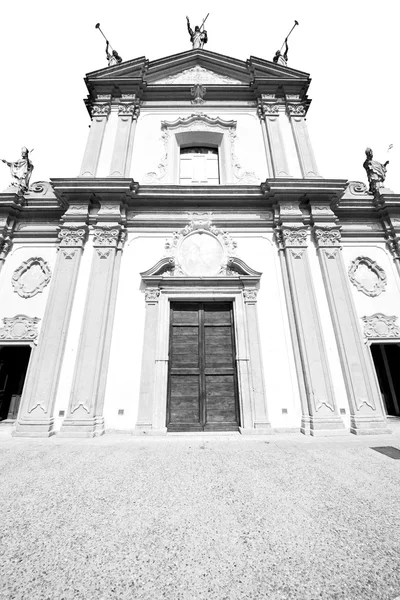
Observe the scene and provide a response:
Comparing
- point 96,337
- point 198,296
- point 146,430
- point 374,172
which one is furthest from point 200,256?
point 374,172

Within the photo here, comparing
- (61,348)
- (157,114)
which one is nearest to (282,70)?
(157,114)

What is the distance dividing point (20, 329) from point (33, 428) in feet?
8.38

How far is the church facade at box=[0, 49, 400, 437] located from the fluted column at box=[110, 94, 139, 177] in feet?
0.21

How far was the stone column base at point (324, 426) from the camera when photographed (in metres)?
5.42

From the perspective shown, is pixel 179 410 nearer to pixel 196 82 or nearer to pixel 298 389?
pixel 298 389

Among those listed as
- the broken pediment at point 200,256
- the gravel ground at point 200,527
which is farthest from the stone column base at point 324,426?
the broken pediment at point 200,256

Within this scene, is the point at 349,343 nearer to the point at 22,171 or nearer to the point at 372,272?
the point at 372,272

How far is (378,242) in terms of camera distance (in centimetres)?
762

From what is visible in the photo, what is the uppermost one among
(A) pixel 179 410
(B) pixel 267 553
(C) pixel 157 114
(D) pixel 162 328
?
(C) pixel 157 114

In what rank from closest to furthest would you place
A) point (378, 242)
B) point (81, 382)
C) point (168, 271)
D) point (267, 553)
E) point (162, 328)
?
point (267, 553), point (81, 382), point (162, 328), point (168, 271), point (378, 242)

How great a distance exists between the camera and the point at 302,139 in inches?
346

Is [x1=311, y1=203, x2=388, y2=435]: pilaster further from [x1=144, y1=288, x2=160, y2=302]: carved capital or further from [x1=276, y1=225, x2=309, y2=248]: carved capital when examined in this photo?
[x1=144, y1=288, x2=160, y2=302]: carved capital

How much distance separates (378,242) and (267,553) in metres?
8.44

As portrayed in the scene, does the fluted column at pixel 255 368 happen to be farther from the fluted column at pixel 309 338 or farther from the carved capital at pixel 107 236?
the carved capital at pixel 107 236
